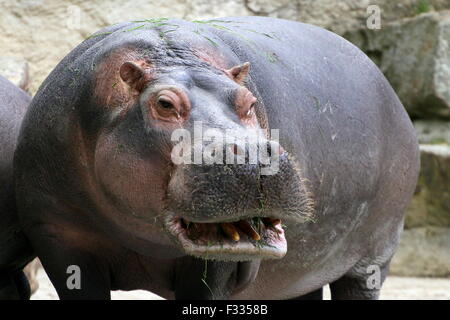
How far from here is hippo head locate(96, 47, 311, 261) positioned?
3.43 meters

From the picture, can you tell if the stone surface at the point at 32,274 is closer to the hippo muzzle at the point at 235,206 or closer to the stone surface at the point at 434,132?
the hippo muzzle at the point at 235,206

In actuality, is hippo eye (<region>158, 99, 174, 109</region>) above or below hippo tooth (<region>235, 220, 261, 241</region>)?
above

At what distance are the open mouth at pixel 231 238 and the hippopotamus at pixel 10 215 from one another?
1.42 meters

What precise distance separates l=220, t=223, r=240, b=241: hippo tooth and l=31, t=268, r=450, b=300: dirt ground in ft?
11.4

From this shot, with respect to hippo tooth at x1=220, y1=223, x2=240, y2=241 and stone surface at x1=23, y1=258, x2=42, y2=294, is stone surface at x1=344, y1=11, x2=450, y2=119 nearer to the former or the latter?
stone surface at x1=23, y1=258, x2=42, y2=294

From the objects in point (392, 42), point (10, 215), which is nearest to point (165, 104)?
point (10, 215)

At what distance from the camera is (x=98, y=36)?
4.35 m

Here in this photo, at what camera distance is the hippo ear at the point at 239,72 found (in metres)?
3.88

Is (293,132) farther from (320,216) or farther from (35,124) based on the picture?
(35,124)

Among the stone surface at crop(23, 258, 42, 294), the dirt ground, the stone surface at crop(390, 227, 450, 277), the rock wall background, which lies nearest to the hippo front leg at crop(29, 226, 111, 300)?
the stone surface at crop(23, 258, 42, 294)


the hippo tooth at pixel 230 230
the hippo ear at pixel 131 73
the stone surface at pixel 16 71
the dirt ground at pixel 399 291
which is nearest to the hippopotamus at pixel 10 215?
the hippo ear at pixel 131 73

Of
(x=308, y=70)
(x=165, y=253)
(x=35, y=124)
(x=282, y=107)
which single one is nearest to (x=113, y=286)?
(x=165, y=253)

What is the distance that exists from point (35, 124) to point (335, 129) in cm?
150

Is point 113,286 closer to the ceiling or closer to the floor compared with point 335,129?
closer to the floor
